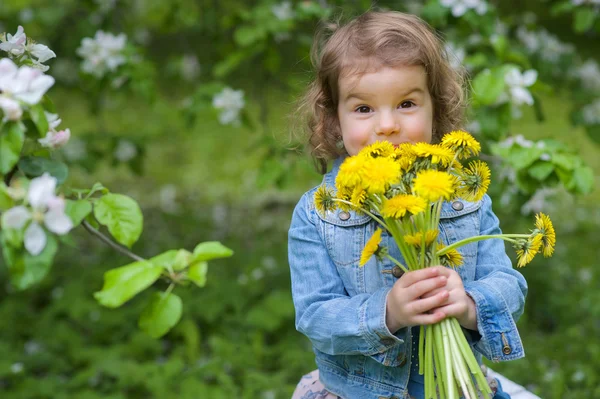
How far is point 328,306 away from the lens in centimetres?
163

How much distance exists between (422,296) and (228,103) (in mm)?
2099

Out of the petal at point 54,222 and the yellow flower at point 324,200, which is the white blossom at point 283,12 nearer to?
the yellow flower at point 324,200

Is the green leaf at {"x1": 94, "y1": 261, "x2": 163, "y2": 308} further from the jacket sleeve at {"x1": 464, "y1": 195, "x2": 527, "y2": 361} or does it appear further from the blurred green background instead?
the blurred green background

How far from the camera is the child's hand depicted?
1.38m

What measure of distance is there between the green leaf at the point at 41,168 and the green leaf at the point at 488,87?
1.61 meters

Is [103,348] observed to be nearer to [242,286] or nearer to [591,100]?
[242,286]

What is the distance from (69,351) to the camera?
3.45m

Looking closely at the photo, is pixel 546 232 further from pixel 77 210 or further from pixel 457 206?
pixel 77 210

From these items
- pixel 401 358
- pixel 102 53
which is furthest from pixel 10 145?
pixel 102 53

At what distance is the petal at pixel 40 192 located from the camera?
45.2 inches

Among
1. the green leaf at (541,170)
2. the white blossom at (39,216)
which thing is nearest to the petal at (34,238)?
the white blossom at (39,216)

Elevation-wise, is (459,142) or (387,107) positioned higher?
(387,107)

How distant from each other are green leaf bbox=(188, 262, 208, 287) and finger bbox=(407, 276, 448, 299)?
397mm

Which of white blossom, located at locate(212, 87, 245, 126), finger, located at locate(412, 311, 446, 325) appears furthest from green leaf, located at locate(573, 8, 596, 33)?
finger, located at locate(412, 311, 446, 325)
